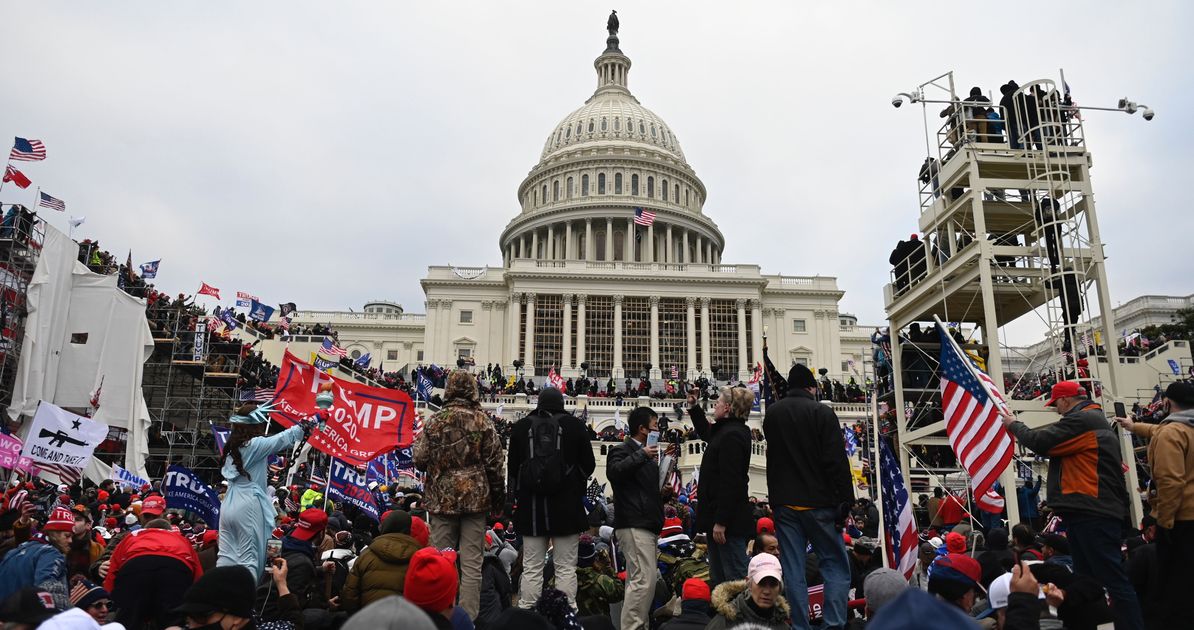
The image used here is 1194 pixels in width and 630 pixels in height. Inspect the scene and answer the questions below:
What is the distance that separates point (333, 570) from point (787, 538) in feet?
12.5

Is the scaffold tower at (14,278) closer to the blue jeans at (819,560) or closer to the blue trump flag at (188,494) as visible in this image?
the blue trump flag at (188,494)

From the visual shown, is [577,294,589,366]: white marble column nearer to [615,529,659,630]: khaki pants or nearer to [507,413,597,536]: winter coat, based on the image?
[507,413,597,536]: winter coat

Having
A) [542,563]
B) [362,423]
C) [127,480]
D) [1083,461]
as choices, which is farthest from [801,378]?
[127,480]

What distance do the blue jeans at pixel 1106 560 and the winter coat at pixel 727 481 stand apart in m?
2.55

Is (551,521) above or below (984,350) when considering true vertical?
below

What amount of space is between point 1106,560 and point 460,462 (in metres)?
5.31

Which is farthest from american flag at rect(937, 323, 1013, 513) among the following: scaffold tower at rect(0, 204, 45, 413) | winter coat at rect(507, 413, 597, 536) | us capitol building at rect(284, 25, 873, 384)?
us capitol building at rect(284, 25, 873, 384)

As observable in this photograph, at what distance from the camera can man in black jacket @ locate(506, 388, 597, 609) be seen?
760 centimetres

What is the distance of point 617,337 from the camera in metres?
61.7

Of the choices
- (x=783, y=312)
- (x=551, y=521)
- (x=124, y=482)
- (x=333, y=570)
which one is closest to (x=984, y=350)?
(x=551, y=521)

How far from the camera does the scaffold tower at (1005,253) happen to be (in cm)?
1499

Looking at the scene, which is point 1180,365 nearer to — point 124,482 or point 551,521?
point 551,521

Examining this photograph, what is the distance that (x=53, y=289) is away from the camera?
2442cm

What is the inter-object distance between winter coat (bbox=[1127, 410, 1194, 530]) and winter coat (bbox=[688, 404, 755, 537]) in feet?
9.87
